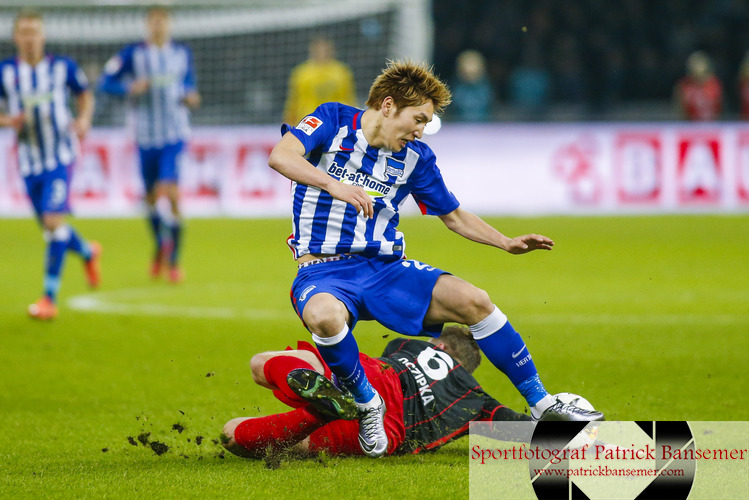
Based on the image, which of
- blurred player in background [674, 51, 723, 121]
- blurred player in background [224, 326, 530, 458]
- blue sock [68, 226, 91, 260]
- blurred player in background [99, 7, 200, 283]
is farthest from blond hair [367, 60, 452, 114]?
blurred player in background [674, 51, 723, 121]

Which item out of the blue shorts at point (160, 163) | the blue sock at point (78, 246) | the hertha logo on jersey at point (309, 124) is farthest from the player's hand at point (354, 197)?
the blue shorts at point (160, 163)

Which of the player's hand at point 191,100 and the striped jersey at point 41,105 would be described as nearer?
the striped jersey at point 41,105

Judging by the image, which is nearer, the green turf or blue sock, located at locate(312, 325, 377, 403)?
the green turf

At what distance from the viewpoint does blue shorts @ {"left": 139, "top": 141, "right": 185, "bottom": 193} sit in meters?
10.7

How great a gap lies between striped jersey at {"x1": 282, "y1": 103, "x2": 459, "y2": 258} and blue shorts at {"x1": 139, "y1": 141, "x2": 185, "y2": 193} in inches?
248

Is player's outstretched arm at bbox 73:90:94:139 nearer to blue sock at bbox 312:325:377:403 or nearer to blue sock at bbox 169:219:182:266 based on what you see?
blue sock at bbox 169:219:182:266

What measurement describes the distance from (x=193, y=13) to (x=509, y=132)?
5.32m

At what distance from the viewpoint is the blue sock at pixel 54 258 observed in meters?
8.27

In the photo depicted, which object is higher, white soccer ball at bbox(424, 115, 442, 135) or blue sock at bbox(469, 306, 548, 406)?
white soccer ball at bbox(424, 115, 442, 135)

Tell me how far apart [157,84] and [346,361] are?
7.50m

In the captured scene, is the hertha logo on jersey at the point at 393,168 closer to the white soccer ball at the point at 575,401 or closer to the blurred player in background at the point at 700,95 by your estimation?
the white soccer ball at the point at 575,401

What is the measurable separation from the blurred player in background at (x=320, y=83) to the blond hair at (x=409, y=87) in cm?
1035

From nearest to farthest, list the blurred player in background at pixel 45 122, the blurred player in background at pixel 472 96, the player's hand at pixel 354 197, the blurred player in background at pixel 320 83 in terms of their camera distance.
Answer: the player's hand at pixel 354 197 < the blurred player in background at pixel 45 122 < the blurred player in background at pixel 320 83 < the blurred player in background at pixel 472 96

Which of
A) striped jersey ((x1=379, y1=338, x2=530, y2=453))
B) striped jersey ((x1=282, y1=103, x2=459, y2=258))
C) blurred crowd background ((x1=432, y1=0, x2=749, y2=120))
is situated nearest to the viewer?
striped jersey ((x1=379, y1=338, x2=530, y2=453))
